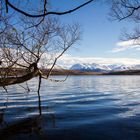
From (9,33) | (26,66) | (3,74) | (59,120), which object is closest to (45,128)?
(59,120)

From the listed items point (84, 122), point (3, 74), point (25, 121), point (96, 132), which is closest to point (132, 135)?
point (96, 132)

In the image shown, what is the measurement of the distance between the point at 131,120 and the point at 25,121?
5.31 meters

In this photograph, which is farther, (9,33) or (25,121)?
(9,33)

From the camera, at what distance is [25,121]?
1410 centimetres

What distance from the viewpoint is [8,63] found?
18953mm

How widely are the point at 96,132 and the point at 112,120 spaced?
2.84 metres

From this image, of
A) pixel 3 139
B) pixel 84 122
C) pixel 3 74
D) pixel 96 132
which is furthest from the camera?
pixel 3 74

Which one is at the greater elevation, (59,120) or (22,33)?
(22,33)

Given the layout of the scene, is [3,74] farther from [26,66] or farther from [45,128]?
[45,128]

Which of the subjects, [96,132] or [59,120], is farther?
[59,120]

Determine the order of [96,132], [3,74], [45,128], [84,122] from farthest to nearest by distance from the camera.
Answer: [3,74], [84,122], [45,128], [96,132]

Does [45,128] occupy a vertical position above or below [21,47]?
below

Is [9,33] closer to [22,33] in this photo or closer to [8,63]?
[22,33]

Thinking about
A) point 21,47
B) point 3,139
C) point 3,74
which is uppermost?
point 21,47
